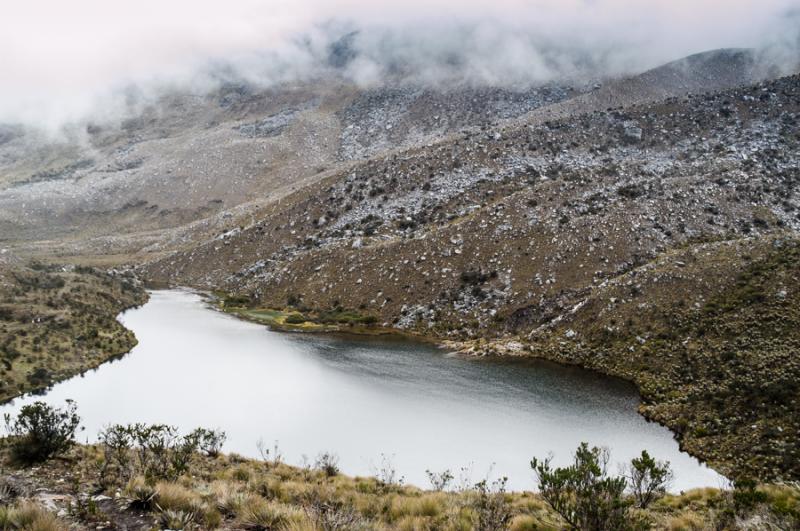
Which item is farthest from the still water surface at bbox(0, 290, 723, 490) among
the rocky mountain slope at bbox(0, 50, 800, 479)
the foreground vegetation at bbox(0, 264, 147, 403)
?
the rocky mountain slope at bbox(0, 50, 800, 479)

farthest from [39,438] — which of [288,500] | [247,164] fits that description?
[247,164]

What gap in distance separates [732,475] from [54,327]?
6456cm

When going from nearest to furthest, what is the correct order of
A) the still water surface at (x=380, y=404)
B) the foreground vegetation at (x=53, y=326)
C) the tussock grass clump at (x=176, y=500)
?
the tussock grass clump at (x=176, y=500) < the still water surface at (x=380, y=404) < the foreground vegetation at (x=53, y=326)

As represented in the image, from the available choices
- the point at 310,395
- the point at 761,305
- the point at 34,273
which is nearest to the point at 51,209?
the point at 34,273

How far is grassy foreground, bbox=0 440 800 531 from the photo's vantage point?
1042 centimetres

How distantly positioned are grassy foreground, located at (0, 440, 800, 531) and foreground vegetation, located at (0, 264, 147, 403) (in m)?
32.3

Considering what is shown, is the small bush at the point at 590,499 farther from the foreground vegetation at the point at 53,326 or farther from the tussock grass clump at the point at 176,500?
the foreground vegetation at the point at 53,326

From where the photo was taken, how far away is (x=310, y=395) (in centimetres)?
4188

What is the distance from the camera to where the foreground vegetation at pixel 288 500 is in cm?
1045

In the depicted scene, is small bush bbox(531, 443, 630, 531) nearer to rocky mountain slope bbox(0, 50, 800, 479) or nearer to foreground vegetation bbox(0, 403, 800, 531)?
foreground vegetation bbox(0, 403, 800, 531)

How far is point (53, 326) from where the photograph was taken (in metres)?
57.3

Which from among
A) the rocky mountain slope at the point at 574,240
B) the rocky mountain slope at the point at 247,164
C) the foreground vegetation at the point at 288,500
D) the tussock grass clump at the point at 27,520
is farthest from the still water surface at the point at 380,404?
the rocky mountain slope at the point at 247,164

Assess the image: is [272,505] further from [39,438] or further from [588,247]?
[588,247]

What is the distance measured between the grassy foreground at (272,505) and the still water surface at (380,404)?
1021 cm
